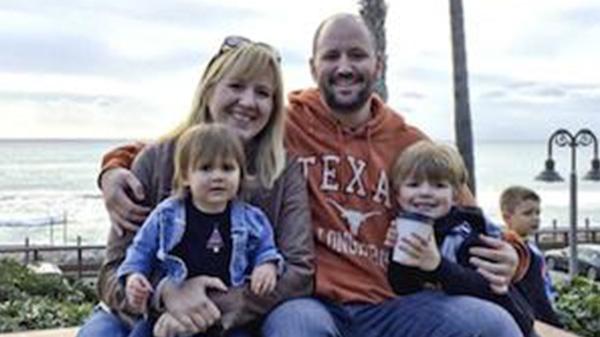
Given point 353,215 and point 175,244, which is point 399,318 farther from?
point 175,244

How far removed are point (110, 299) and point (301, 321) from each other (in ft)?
2.02

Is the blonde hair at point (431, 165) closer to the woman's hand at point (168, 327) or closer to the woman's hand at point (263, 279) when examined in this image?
the woman's hand at point (263, 279)

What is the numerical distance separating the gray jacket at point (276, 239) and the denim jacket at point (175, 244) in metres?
0.06

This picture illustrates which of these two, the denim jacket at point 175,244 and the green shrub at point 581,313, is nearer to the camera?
the denim jacket at point 175,244

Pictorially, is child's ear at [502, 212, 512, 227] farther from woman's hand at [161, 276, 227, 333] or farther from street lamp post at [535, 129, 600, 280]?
street lamp post at [535, 129, 600, 280]

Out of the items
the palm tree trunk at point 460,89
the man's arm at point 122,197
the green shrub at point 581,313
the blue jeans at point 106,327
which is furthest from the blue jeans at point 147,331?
the palm tree trunk at point 460,89

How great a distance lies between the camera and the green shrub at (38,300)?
29.7ft

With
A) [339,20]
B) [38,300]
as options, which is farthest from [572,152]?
[339,20]

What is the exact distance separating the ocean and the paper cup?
4.16 m

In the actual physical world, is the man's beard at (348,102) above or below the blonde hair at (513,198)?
above

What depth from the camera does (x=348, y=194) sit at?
10.9 feet

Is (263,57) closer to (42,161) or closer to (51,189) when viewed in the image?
(51,189)

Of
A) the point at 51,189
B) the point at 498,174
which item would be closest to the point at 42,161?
the point at 51,189

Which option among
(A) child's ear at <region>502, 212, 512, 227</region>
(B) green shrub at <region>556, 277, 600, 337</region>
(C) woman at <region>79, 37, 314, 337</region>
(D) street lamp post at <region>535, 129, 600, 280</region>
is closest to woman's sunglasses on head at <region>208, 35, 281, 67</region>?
(C) woman at <region>79, 37, 314, 337</region>
